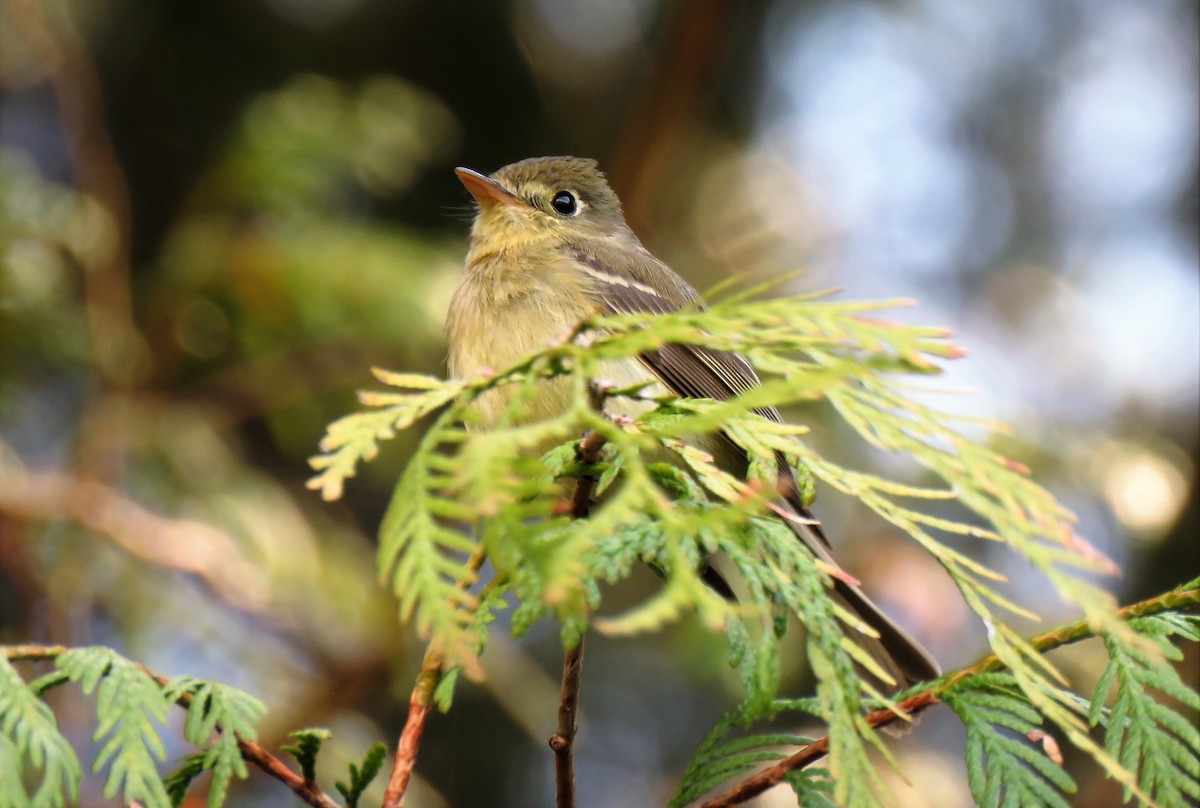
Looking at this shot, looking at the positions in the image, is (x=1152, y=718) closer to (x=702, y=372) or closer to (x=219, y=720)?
(x=219, y=720)

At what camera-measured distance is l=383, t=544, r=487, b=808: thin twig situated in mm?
1652

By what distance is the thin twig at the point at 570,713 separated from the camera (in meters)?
1.75

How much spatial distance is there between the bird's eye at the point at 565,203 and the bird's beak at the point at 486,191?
0.51ft

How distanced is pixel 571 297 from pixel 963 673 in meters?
2.07

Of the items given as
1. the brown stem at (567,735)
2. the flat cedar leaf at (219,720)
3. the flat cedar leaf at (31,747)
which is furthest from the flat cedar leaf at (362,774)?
the flat cedar leaf at (31,747)

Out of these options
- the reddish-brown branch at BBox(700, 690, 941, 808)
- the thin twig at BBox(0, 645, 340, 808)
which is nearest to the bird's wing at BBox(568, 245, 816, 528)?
the reddish-brown branch at BBox(700, 690, 941, 808)

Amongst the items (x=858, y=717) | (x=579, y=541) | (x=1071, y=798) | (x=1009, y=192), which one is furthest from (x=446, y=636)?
(x=1009, y=192)

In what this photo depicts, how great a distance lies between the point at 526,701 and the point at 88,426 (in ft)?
6.30

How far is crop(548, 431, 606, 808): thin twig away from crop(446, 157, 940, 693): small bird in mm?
1061

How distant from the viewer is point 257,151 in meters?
4.55

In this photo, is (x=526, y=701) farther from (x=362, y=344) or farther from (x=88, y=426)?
(x=88, y=426)

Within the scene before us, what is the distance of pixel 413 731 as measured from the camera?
1.75 meters

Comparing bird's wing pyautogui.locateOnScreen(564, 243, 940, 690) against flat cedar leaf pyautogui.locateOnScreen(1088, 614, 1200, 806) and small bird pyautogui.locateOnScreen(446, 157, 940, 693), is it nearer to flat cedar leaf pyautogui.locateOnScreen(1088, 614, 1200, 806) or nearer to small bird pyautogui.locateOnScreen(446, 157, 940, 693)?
small bird pyautogui.locateOnScreen(446, 157, 940, 693)

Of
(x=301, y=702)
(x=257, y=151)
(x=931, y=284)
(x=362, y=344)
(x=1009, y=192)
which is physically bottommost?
(x=301, y=702)
